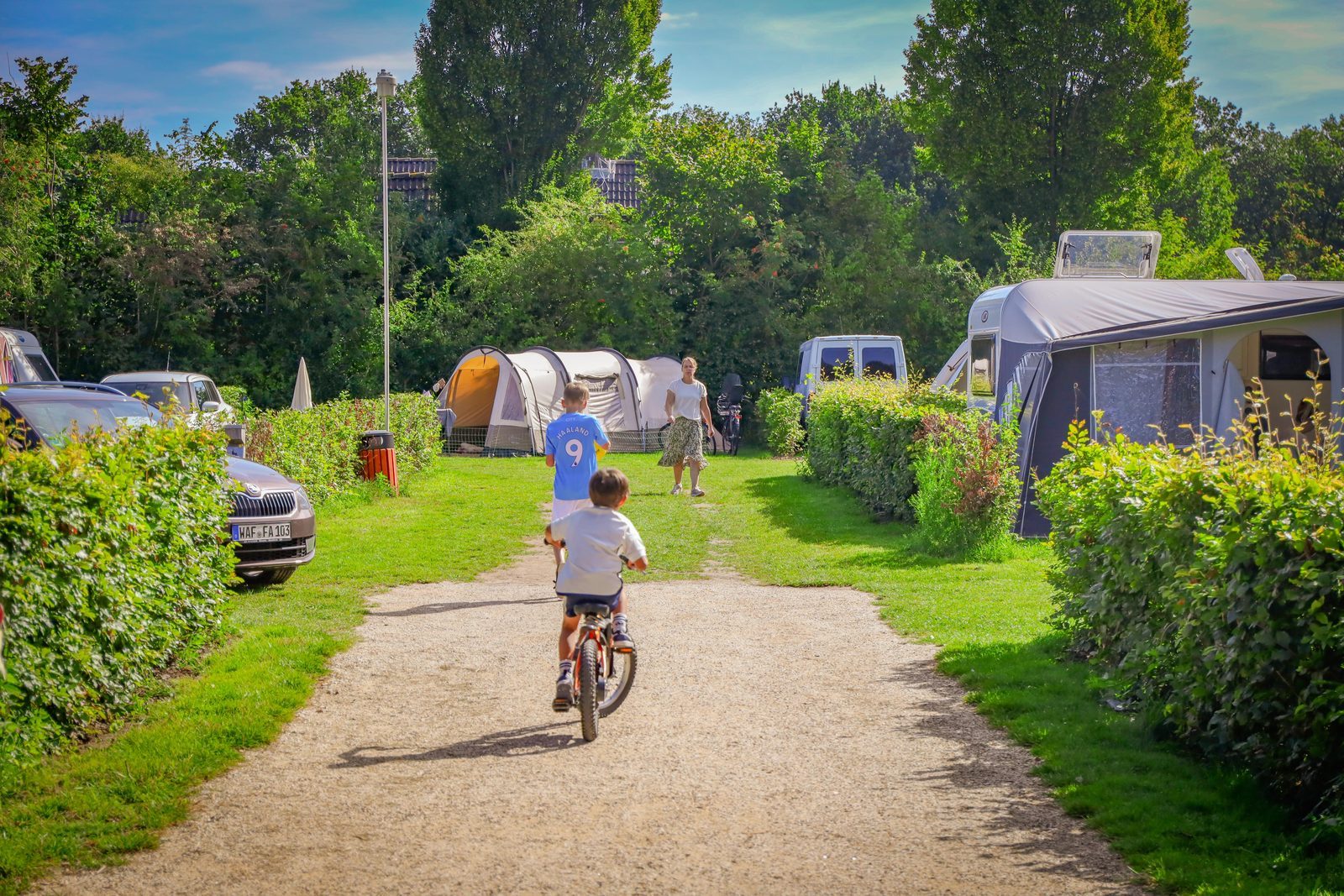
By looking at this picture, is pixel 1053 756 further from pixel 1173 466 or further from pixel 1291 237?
pixel 1291 237

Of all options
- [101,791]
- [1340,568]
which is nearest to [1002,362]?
[1340,568]

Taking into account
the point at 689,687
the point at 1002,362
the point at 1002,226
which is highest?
the point at 1002,226

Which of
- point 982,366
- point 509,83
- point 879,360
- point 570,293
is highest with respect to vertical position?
point 509,83

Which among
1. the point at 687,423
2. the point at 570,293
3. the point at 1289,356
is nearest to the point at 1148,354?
the point at 1289,356

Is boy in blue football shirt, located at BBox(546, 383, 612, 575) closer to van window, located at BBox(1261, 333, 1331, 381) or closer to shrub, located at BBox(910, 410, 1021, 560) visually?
shrub, located at BBox(910, 410, 1021, 560)

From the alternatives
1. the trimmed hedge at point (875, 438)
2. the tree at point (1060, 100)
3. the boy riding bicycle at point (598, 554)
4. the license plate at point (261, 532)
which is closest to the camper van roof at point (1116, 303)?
the trimmed hedge at point (875, 438)

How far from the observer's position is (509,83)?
38.9 meters

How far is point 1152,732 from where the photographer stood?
594cm

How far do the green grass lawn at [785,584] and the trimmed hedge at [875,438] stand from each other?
1.53 feet

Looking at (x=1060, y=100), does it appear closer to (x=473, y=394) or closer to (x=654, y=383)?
(x=654, y=383)

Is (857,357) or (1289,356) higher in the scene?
(857,357)

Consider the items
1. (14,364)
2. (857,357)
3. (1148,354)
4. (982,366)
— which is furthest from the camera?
(857,357)

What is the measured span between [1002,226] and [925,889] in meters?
34.4

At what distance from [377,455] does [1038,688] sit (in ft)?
40.2
